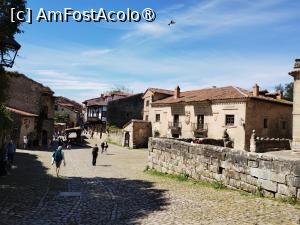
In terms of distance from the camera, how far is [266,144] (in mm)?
27859

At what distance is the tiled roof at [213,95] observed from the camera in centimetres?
3402

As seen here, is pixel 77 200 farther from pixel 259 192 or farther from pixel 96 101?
pixel 96 101

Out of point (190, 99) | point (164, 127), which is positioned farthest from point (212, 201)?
point (164, 127)

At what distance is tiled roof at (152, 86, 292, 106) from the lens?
3402 centimetres

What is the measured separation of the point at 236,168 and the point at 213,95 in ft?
87.5

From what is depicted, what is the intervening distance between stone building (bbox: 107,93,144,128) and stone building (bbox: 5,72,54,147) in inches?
640

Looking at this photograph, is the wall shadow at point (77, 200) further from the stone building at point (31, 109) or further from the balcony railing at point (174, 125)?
the balcony railing at point (174, 125)

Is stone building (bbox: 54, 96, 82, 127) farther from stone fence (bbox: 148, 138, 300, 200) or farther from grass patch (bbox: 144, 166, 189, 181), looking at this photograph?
stone fence (bbox: 148, 138, 300, 200)

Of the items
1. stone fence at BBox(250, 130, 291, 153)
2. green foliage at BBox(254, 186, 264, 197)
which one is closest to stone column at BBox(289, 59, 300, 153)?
stone fence at BBox(250, 130, 291, 153)

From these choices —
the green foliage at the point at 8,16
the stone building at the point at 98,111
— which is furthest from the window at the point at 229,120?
the stone building at the point at 98,111

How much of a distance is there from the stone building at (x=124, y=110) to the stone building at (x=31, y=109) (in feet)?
53.4

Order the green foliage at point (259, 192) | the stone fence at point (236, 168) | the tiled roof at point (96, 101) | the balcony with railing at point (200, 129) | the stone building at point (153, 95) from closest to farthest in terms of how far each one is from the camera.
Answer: the stone fence at point (236, 168)
the green foliage at point (259, 192)
the balcony with railing at point (200, 129)
the stone building at point (153, 95)
the tiled roof at point (96, 101)

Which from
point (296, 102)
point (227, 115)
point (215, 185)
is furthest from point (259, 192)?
point (227, 115)

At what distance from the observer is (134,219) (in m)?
8.45
